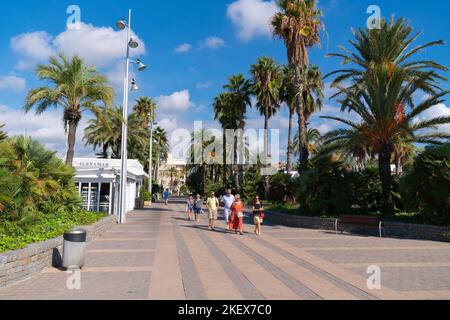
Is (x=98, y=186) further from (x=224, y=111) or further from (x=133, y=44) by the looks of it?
(x=224, y=111)

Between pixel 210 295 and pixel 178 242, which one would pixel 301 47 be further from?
pixel 210 295

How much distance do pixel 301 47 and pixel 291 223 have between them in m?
10.3

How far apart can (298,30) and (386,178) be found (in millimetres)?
10216

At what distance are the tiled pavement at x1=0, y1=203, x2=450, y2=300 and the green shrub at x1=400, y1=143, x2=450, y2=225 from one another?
5.47 ft

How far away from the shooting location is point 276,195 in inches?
1253

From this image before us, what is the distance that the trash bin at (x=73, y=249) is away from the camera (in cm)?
866

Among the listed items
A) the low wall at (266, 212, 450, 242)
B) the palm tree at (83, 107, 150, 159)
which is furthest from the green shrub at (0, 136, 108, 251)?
the palm tree at (83, 107, 150, 159)

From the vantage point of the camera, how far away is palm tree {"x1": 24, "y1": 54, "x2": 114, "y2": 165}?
19.8 meters

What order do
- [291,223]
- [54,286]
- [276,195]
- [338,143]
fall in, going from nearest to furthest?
[54,286] → [338,143] → [291,223] → [276,195]

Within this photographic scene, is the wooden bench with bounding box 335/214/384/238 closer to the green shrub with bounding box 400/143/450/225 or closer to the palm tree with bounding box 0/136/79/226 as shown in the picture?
the green shrub with bounding box 400/143/450/225

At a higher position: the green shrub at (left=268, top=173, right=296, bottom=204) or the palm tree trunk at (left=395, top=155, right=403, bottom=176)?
the palm tree trunk at (left=395, top=155, right=403, bottom=176)

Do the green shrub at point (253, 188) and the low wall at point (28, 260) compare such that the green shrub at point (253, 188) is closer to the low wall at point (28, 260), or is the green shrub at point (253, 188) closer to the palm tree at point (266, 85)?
the palm tree at point (266, 85)

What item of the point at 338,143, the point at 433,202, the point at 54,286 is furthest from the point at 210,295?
the point at 338,143

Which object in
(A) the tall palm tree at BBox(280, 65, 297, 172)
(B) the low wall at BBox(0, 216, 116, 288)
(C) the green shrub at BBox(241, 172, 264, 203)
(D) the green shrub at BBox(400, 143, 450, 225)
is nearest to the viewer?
(B) the low wall at BBox(0, 216, 116, 288)
